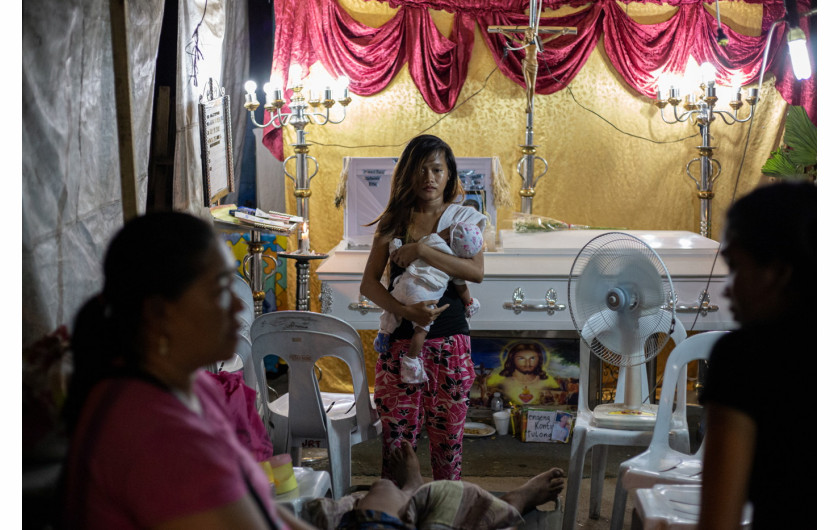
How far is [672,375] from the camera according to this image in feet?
9.08

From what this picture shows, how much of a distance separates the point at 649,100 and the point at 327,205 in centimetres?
245

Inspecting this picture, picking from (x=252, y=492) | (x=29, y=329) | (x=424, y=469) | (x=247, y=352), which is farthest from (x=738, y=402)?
(x=424, y=469)

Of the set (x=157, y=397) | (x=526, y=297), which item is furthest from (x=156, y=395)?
(x=526, y=297)

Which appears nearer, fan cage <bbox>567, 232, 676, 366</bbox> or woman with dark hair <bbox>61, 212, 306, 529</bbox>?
woman with dark hair <bbox>61, 212, 306, 529</bbox>

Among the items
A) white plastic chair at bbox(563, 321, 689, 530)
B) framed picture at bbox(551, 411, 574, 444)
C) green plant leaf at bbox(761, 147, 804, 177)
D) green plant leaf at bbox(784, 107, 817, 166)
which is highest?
green plant leaf at bbox(784, 107, 817, 166)

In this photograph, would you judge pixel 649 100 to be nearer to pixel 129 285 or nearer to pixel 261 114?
pixel 261 114

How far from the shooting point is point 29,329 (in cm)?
120

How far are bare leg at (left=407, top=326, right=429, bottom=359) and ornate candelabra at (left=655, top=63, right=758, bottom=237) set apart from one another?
2.92 meters

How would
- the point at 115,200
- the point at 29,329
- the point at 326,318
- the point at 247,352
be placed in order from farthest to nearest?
the point at 247,352 < the point at 326,318 < the point at 115,200 < the point at 29,329

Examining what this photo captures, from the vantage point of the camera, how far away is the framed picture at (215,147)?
3.28 metres

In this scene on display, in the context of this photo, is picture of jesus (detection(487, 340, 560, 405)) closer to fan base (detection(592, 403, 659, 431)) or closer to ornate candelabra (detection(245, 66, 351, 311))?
ornate candelabra (detection(245, 66, 351, 311))

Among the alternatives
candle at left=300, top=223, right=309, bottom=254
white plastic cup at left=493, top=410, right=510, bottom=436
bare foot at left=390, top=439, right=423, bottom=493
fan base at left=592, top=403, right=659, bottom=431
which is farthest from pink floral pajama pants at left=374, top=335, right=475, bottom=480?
candle at left=300, top=223, right=309, bottom=254

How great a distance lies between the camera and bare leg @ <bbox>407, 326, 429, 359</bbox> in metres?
2.70

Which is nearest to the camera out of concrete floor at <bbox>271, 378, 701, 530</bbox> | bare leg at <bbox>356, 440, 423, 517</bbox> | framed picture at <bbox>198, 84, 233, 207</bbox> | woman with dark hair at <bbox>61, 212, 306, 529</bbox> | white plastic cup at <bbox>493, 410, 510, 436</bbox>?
woman with dark hair at <bbox>61, 212, 306, 529</bbox>
